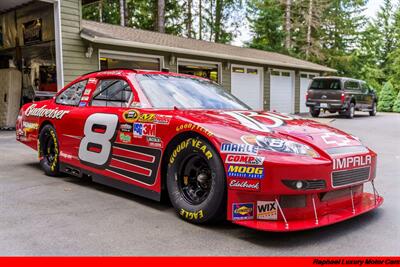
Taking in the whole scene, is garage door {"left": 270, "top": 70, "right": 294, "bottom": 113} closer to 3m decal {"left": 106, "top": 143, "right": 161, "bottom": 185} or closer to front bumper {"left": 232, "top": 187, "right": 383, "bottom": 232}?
3m decal {"left": 106, "top": 143, "right": 161, "bottom": 185}

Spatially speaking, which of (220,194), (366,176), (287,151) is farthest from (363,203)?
(220,194)

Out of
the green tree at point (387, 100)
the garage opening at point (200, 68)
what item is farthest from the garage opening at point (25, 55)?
the green tree at point (387, 100)

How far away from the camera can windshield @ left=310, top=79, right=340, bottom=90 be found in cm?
1914

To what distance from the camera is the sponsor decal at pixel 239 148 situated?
3.29 meters

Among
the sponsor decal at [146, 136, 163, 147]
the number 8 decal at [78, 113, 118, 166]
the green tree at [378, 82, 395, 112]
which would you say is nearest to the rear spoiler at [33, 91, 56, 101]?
the number 8 decal at [78, 113, 118, 166]

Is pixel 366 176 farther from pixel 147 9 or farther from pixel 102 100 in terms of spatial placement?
pixel 147 9

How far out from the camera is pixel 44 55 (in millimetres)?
13422

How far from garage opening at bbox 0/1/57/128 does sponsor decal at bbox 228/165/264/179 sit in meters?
10.8

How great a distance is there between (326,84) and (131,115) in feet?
54.6

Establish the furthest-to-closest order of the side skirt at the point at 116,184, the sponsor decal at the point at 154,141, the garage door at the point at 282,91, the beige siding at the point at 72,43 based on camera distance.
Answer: the garage door at the point at 282,91
the beige siding at the point at 72,43
the side skirt at the point at 116,184
the sponsor decal at the point at 154,141

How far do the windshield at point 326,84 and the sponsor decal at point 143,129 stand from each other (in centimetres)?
1665

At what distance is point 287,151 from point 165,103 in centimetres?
165

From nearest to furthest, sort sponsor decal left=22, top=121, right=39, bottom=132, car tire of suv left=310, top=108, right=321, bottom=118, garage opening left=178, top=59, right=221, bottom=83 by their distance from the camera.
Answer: sponsor decal left=22, top=121, right=39, bottom=132
garage opening left=178, top=59, right=221, bottom=83
car tire of suv left=310, top=108, right=321, bottom=118

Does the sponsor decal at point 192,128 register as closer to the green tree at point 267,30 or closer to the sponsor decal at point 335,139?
the sponsor decal at point 335,139
